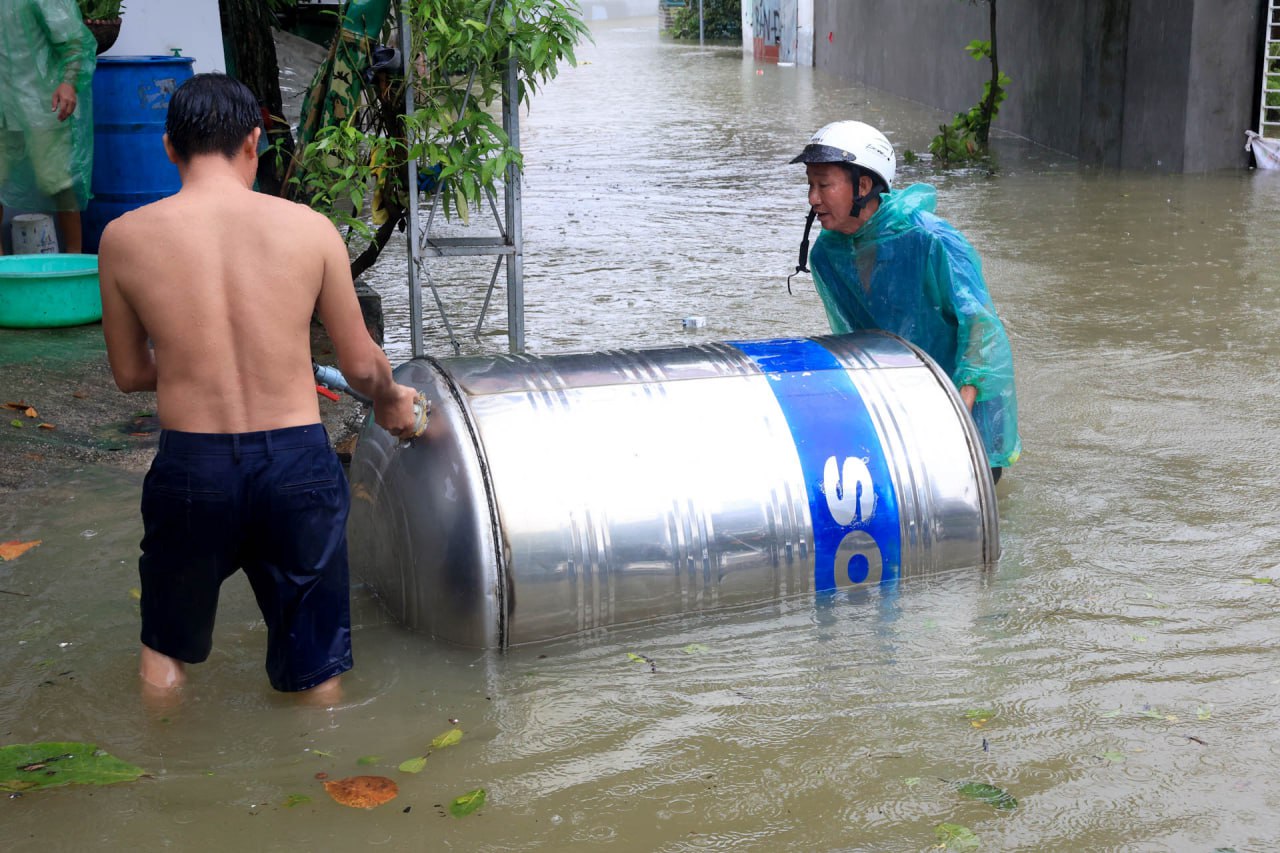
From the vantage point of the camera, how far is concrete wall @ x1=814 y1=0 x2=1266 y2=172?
12055 mm

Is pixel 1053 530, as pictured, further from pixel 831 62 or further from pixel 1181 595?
pixel 831 62

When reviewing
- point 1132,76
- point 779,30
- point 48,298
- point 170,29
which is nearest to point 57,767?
point 48,298

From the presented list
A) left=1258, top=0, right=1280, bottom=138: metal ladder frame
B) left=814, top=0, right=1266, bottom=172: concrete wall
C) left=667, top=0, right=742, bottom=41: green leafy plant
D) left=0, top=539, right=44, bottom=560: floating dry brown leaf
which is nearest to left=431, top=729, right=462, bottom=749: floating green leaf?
left=0, top=539, right=44, bottom=560: floating dry brown leaf

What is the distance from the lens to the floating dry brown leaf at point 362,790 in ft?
9.52

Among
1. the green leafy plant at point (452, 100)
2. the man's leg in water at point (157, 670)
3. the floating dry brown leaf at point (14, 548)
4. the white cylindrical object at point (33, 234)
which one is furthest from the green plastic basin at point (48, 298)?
the man's leg in water at point (157, 670)

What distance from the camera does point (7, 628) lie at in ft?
12.3

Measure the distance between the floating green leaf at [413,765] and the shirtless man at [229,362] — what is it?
393mm

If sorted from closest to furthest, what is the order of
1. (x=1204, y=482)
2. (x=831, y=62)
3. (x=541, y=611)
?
1. (x=541, y=611)
2. (x=1204, y=482)
3. (x=831, y=62)

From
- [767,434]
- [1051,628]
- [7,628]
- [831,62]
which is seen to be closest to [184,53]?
[7,628]

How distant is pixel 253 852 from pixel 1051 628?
2217 mm

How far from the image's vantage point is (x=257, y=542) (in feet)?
10.1

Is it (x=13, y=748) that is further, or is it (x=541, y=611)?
(x=541, y=611)

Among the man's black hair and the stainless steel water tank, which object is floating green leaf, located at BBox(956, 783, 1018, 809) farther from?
the man's black hair

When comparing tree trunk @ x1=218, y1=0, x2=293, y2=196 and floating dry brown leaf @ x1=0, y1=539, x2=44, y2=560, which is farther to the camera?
tree trunk @ x1=218, y1=0, x2=293, y2=196
